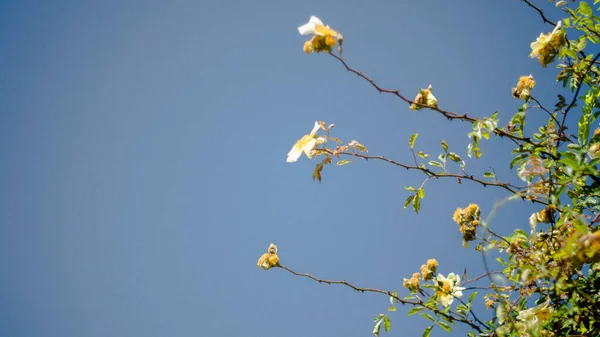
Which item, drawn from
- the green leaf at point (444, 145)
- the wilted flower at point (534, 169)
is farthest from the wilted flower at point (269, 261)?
the wilted flower at point (534, 169)

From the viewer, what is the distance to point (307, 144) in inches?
67.4

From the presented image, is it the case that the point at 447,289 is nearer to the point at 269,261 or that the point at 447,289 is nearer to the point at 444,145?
the point at 444,145

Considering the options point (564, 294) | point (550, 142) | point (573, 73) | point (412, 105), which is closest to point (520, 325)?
point (564, 294)

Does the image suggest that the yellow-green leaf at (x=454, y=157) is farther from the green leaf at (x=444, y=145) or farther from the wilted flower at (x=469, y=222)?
the wilted flower at (x=469, y=222)

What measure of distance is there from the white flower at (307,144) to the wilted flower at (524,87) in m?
1.07

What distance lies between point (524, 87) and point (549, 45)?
347 mm

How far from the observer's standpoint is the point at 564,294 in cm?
156

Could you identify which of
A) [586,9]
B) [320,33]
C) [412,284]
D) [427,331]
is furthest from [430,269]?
[586,9]

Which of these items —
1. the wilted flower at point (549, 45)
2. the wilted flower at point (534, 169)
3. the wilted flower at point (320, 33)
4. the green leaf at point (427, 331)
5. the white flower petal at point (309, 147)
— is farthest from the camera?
the green leaf at point (427, 331)

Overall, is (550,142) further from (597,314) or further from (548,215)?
(597,314)

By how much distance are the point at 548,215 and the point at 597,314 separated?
1.41 feet

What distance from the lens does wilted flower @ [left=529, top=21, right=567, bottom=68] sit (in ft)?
5.16

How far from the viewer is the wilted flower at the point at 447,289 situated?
1.75 m

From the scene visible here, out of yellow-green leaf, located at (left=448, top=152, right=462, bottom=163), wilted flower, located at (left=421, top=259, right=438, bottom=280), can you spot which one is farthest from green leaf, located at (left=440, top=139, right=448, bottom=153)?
wilted flower, located at (left=421, top=259, right=438, bottom=280)
